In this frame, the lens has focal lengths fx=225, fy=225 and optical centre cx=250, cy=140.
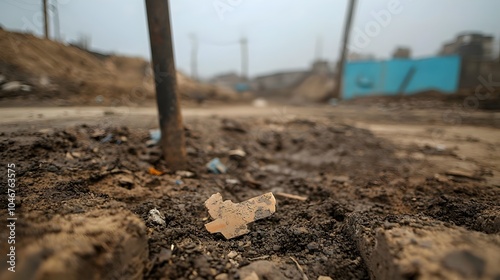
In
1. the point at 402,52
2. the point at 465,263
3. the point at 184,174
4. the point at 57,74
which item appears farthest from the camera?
the point at 402,52

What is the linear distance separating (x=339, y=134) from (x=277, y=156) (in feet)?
4.78

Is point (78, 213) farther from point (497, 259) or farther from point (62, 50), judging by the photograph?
point (62, 50)

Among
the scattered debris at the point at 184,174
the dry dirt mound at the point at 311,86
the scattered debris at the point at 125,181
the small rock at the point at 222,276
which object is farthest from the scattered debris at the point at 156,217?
the dry dirt mound at the point at 311,86

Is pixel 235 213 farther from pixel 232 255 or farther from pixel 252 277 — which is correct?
pixel 252 277

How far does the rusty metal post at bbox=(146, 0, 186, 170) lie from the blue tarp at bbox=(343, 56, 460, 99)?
562 inches

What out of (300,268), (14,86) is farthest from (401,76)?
(14,86)

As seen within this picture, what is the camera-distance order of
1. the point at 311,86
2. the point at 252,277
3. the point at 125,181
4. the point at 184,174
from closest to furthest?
the point at 252,277 → the point at 125,181 → the point at 184,174 → the point at 311,86

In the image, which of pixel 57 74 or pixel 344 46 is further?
pixel 344 46

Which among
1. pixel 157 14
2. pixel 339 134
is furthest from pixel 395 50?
pixel 157 14

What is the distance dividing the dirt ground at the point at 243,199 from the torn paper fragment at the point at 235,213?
0.20ft

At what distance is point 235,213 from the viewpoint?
1734 millimetres

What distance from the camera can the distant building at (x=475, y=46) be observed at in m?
13.3

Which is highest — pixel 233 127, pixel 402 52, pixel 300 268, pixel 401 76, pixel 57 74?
pixel 402 52

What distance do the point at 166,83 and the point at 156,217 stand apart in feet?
4.57
